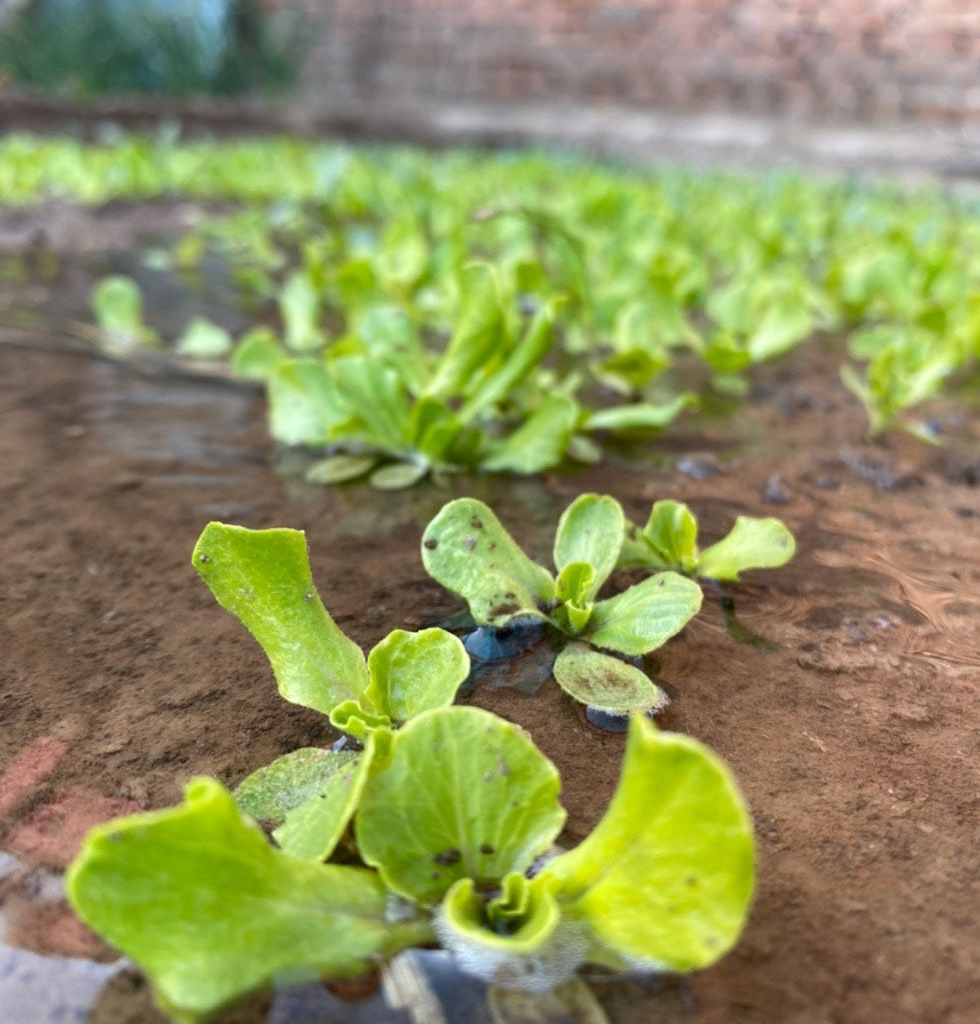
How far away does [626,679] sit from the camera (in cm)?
73

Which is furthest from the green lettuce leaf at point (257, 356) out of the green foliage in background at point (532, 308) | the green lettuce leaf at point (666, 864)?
the green lettuce leaf at point (666, 864)

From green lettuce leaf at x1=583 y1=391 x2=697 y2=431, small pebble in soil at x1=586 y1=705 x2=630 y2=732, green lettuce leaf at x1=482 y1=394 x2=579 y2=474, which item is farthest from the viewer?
green lettuce leaf at x1=583 y1=391 x2=697 y2=431

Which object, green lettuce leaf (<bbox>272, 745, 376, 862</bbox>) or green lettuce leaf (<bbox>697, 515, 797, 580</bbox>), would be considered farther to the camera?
green lettuce leaf (<bbox>697, 515, 797, 580</bbox>)

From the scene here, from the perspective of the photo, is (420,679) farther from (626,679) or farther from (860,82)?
(860,82)

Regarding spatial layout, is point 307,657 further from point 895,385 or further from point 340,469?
point 895,385

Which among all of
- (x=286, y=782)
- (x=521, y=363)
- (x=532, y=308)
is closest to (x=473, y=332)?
(x=521, y=363)

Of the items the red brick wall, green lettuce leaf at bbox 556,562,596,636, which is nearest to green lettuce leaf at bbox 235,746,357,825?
green lettuce leaf at bbox 556,562,596,636

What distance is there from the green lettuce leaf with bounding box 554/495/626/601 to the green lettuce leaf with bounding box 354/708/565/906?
30 cm

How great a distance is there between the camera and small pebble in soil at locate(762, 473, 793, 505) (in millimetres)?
1151

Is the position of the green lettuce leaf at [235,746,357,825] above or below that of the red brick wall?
below

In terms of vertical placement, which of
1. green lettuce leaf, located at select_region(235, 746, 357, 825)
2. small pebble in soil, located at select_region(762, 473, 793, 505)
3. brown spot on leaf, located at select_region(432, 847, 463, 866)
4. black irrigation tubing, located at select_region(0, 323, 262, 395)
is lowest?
black irrigation tubing, located at select_region(0, 323, 262, 395)

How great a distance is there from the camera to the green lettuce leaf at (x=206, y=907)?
45 cm

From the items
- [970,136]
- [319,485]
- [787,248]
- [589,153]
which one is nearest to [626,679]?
[319,485]

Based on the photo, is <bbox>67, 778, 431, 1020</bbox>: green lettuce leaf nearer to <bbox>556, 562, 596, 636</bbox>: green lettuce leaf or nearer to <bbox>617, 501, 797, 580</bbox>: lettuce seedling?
<bbox>556, 562, 596, 636</bbox>: green lettuce leaf
